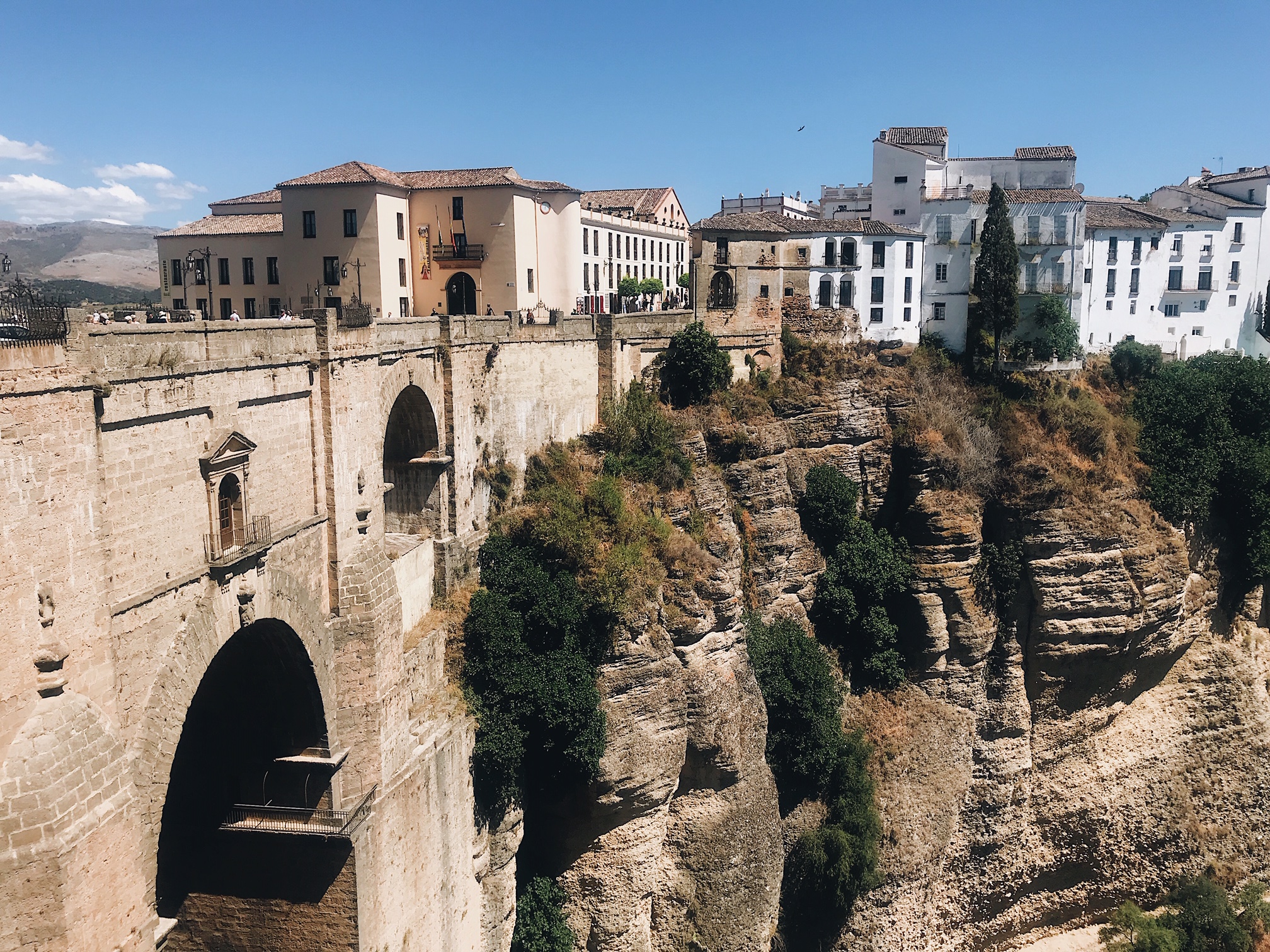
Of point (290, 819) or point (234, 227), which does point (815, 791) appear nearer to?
point (290, 819)

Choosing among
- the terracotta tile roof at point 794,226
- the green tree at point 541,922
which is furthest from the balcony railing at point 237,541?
the terracotta tile roof at point 794,226

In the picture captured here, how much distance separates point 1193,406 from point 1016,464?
27.8 ft

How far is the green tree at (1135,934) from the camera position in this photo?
1326 inches

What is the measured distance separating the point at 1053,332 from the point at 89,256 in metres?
42.4

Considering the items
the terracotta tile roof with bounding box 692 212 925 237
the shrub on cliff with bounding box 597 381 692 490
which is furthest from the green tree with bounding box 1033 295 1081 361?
the shrub on cliff with bounding box 597 381 692 490

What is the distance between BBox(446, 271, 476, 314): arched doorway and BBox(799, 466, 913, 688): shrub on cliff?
11931mm

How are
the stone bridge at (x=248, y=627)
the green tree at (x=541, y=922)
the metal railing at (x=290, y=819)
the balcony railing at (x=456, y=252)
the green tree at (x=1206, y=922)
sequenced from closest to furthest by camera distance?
the stone bridge at (x=248, y=627), the metal railing at (x=290, y=819), the green tree at (x=541, y=922), the balcony railing at (x=456, y=252), the green tree at (x=1206, y=922)

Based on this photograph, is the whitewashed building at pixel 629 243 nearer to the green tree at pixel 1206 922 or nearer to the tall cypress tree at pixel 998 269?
the tall cypress tree at pixel 998 269

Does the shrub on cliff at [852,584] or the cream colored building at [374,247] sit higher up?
the cream colored building at [374,247]

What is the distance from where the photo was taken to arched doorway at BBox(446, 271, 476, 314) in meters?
32.5

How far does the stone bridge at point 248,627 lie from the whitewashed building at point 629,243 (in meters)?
11.5

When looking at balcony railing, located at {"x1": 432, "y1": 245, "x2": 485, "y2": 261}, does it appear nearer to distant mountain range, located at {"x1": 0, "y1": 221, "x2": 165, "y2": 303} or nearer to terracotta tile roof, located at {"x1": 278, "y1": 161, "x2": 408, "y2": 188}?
terracotta tile roof, located at {"x1": 278, "y1": 161, "x2": 408, "y2": 188}

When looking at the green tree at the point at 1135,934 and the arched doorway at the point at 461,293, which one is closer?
the arched doorway at the point at 461,293

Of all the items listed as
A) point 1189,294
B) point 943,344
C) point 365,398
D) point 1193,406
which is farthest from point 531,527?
point 1189,294
